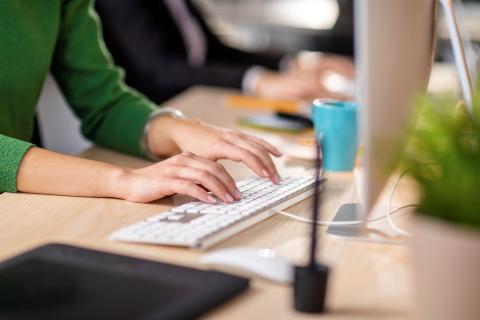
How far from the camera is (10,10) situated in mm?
1458

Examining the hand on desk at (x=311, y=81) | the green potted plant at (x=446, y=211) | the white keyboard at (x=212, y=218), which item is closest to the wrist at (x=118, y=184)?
the white keyboard at (x=212, y=218)

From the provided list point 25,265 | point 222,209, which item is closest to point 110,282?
point 25,265

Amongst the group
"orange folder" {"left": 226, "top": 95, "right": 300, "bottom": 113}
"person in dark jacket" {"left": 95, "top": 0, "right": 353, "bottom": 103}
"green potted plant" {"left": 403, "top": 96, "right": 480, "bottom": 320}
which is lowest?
"orange folder" {"left": 226, "top": 95, "right": 300, "bottom": 113}

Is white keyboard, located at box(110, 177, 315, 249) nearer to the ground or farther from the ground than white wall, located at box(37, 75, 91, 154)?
farther from the ground

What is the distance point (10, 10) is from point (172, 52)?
3.90ft

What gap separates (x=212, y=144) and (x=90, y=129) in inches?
16.4

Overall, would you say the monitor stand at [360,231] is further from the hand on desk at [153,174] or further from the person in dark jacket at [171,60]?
the person in dark jacket at [171,60]

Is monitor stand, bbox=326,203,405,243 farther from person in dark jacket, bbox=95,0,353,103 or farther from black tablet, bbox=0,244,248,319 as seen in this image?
person in dark jacket, bbox=95,0,353,103

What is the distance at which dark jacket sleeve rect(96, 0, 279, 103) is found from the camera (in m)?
2.47

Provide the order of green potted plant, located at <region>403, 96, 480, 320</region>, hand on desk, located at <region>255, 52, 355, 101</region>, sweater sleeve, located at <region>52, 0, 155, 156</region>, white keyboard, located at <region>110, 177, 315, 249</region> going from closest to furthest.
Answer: green potted plant, located at <region>403, 96, 480, 320</region>, white keyboard, located at <region>110, 177, 315, 249</region>, sweater sleeve, located at <region>52, 0, 155, 156</region>, hand on desk, located at <region>255, 52, 355, 101</region>

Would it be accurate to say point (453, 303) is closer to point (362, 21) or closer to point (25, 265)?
point (362, 21)

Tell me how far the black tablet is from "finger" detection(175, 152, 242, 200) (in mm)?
265

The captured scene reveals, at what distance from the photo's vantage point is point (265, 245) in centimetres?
100

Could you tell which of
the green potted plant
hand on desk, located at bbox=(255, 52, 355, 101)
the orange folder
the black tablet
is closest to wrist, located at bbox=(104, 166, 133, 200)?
the black tablet
